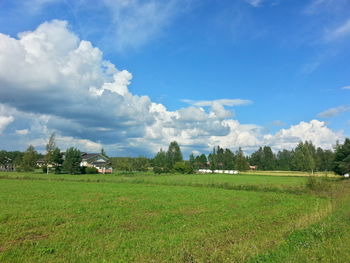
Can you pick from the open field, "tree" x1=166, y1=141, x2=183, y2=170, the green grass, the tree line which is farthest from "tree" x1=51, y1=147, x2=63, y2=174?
"tree" x1=166, y1=141, x2=183, y2=170

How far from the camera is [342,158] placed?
7806cm

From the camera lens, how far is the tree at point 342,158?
244ft

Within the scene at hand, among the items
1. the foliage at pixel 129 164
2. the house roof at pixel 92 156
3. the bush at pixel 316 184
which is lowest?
the bush at pixel 316 184

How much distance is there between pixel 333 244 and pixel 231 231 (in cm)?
453

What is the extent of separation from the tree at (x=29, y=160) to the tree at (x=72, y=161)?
18495 millimetres

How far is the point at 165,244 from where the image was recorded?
36.0 feet

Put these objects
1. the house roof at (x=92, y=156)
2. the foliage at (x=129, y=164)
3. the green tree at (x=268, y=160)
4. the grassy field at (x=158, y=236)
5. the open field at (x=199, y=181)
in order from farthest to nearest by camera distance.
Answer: the green tree at (x=268, y=160) < the house roof at (x=92, y=156) < the foliage at (x=129, y=164) < the open field at (x=199, y=181) < the grassy field at (x=158, y=236)

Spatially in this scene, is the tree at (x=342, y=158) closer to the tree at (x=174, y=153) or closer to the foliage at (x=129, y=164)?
the foliage at (x=129, y=164)

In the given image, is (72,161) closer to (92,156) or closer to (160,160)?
(92,156)

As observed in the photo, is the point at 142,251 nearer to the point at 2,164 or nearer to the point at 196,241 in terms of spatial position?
the point at 196,241

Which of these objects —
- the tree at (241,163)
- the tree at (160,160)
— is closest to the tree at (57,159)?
the tree at (160,160)

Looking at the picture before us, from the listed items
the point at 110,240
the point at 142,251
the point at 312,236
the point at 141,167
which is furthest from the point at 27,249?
the point at 141,167

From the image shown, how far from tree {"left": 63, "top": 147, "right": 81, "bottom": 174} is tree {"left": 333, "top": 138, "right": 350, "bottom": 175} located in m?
78.9

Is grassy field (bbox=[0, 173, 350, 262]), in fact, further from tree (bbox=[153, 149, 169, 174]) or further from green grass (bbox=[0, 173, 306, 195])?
tree (bbox=[153, 149, 169, 174])
